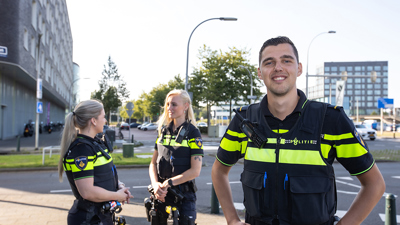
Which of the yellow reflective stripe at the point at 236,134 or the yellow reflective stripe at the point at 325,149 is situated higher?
the yellow reflective stripe at the point at 236,134

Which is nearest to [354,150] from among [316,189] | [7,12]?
[316,189]

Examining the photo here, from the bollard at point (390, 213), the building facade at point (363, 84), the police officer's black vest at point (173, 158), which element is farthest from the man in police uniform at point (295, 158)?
the building facade at point (363, 84)

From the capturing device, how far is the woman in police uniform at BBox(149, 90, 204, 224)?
321cm

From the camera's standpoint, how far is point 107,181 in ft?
9.04

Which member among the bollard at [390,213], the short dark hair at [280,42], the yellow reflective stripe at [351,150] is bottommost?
the bollard at [390,213]

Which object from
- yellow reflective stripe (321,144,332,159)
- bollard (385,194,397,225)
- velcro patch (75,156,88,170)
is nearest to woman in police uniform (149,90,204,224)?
velcro patch (75,156,88,170)

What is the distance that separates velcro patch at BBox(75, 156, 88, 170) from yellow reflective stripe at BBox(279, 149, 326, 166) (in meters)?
1.58

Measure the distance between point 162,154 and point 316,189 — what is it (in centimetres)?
199

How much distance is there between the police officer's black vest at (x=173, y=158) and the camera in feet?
10.9

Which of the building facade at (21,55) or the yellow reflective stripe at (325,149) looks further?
the building facade at (21,55)

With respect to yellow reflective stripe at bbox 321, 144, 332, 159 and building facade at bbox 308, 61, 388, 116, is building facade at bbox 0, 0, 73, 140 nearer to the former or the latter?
yellow reflective stripe at bbox 321, 144, 332, 159

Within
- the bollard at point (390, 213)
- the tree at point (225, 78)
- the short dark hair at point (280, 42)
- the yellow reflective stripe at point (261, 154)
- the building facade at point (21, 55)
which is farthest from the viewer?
the tree at point (225, 78)

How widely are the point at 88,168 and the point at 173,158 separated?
38.4 inches

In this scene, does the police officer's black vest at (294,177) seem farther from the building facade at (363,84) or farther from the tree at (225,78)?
the building facade at (363,84)
